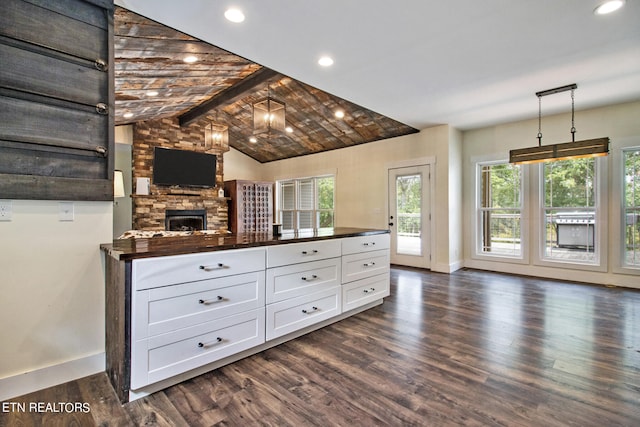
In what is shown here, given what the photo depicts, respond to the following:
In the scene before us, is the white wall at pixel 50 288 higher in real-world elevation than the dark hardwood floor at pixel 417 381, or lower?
higher

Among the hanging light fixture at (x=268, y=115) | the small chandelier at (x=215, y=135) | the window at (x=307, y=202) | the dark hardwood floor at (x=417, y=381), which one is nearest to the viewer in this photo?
the dark hardwood floor at (x=417, y=381)

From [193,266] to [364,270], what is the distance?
1928 millimetres

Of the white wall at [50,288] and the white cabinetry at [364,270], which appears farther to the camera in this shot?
the white cabinetry at [364,270]

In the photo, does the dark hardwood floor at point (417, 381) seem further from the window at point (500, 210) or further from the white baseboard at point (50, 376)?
the window at point (500, 210)

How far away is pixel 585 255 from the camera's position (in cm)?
479

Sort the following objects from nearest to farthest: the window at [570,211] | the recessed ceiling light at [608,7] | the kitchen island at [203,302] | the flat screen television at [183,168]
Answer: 1. the kitchen island at [203,302]
2. the recessed ceiling light at [608,7]
3. the window at [570,211]
4. the flat screen television at [183,168]

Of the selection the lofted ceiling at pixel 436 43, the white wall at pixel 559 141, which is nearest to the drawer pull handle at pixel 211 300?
the lofted ceiling at pixel 436 43

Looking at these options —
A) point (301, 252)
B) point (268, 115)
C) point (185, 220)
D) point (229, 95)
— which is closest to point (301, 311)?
point (301, 252)

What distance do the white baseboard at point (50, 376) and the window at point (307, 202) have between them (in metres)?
5.53

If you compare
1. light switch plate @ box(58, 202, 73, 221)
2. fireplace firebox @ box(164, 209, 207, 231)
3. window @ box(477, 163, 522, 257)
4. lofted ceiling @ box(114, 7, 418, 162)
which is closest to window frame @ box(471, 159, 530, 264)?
window @ box(477, 163, 522, 257)

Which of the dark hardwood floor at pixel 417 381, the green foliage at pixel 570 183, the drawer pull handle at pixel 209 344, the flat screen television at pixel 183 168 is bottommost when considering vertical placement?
the dark hardwood floor at pixel 417 381

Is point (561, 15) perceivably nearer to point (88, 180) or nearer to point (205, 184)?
point (88, 180)

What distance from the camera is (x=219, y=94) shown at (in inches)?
221

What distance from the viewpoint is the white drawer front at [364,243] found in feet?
10.3
